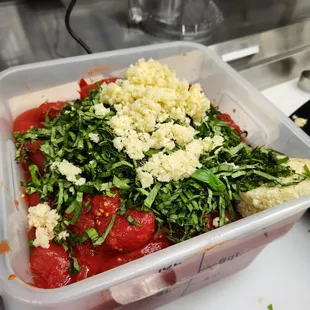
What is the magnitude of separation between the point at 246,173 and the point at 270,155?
0.07 meters

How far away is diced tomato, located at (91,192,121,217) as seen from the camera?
1.80 ft

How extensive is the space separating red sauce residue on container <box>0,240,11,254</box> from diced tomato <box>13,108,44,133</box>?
0.87ft

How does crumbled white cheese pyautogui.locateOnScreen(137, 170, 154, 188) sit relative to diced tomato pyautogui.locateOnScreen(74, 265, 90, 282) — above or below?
above

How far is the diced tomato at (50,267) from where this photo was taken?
523mm

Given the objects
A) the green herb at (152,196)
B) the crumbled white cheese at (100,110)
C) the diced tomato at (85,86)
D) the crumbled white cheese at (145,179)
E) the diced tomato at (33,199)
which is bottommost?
the diced tomato at (33,199)

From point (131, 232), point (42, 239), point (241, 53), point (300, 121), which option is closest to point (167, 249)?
point (131, 232)

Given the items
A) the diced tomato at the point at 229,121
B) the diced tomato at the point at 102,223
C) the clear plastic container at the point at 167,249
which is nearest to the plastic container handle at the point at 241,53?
the clear plastic container at the point at 167,249

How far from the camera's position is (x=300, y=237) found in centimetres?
76

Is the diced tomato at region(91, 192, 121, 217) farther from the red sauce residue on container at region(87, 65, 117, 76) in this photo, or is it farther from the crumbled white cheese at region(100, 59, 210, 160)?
the red sauce residue on container at region(87, 65, 117, 76)

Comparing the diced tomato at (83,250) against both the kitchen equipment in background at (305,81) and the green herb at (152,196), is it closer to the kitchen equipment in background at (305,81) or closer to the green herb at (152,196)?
the green herb at (152,196)

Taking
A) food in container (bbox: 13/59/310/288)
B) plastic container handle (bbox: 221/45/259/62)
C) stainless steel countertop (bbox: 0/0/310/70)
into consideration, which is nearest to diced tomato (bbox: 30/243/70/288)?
food in container (bbox: 13/59/310/288)

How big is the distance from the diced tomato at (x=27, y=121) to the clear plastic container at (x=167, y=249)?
0.01m

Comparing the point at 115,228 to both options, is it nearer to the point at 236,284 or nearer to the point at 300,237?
the point at 236,284

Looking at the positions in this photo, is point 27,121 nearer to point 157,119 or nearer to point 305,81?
point 157,119
